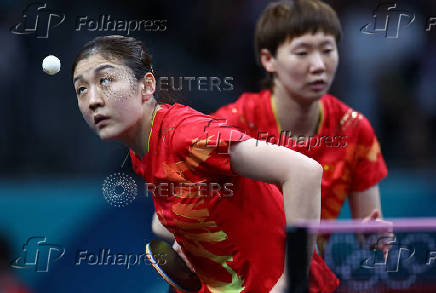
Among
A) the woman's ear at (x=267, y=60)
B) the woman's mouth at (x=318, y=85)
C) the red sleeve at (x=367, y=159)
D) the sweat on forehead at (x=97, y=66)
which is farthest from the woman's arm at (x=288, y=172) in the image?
the woman's ear at (x=267, y=60)

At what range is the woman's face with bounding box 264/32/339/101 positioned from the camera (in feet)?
11.8

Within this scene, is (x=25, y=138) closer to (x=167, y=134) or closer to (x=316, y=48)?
(x=316, y=48)

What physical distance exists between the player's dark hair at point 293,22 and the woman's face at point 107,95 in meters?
1.32

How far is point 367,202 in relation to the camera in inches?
148

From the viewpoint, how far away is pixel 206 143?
7.82 ft

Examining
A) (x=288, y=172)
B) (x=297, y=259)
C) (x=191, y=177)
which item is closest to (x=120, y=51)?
(x=191, y=177)

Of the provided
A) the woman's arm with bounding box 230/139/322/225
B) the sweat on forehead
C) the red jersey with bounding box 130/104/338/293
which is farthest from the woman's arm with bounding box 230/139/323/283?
the sweat on forehead

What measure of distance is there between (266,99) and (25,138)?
6.70 feet

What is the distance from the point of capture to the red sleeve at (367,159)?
12.3ft

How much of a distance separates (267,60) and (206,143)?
1674mm

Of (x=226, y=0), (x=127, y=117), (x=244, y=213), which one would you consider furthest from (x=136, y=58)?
(x=226, y=0)

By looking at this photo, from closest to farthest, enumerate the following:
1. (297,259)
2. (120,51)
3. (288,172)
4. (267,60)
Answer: (297,259) < (288,172) < (120,51) < (267,60)

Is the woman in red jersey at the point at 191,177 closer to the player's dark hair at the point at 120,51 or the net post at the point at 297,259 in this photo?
the player's dark hair at the point at 120,51

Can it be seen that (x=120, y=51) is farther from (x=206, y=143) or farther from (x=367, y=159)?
(x=367, y=159)
